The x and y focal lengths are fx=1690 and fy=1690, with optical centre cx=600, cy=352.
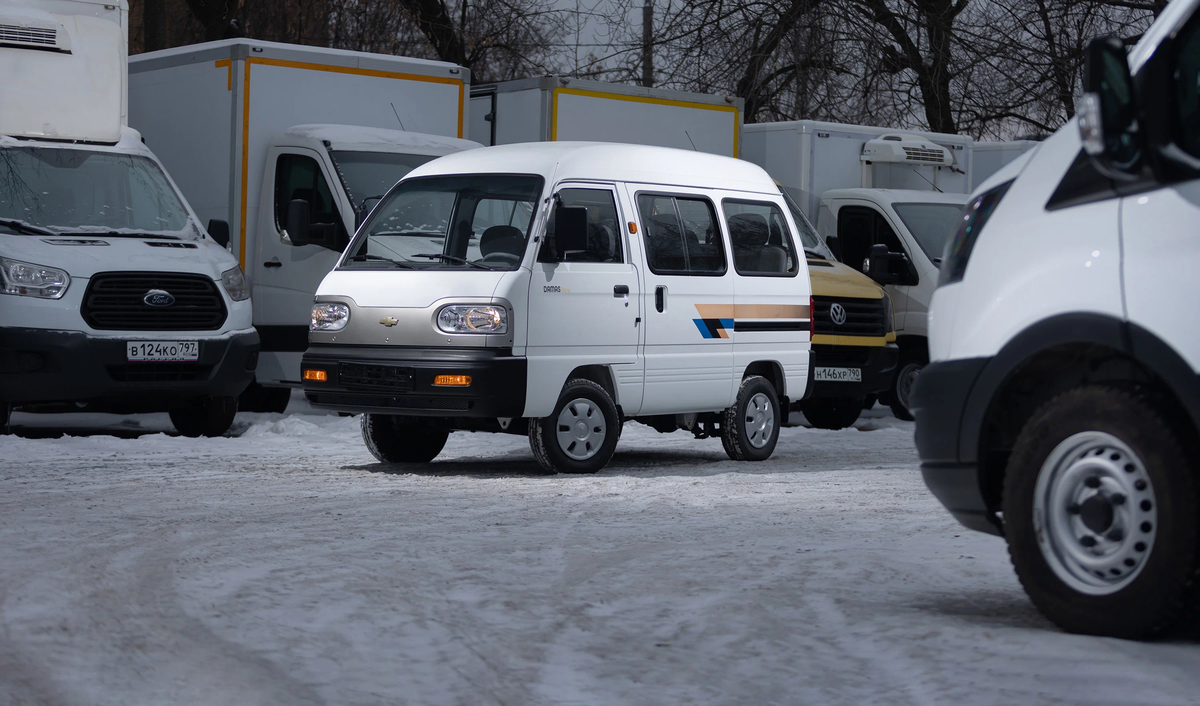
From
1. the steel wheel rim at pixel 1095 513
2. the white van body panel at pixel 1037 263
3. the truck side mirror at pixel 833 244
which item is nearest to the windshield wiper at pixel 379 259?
the white van body panel at pixel 1037 263

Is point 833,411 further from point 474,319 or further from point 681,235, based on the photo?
point 474,319

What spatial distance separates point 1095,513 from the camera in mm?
5215

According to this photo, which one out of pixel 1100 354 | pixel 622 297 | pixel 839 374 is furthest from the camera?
pixel 839 374

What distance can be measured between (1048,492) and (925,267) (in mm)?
11481

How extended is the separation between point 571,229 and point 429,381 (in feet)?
4.28

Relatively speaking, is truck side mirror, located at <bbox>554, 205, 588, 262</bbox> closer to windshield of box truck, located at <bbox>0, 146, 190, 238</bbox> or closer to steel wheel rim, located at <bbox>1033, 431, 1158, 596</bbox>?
windshield of box truck, located at <bbox>0, 146, 190, 238</bbox>

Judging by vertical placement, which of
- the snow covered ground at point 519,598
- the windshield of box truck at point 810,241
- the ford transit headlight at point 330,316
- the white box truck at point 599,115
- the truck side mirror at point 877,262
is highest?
the white box truck at point 599,115

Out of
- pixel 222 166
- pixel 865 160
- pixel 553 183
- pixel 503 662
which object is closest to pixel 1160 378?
pixel 503 662

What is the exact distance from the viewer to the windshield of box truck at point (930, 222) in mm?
16812

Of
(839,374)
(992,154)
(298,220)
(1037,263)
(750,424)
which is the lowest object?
(750,424)

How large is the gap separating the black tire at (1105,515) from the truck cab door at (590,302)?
5.25 m

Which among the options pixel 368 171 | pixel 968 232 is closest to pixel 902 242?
pixel 368 171

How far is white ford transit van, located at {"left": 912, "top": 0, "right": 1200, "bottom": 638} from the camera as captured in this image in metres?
5.01

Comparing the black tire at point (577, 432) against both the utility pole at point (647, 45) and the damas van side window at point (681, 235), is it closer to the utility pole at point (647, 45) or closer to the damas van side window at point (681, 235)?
the damas van side window at point (681, 235)
